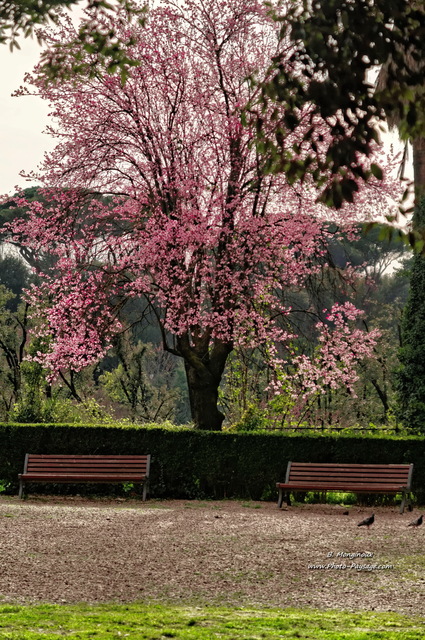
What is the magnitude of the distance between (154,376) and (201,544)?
28.2 m

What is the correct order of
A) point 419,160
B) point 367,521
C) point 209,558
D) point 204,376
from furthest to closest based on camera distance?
point 419,160, point 204,376, point 367,521, point 209,558

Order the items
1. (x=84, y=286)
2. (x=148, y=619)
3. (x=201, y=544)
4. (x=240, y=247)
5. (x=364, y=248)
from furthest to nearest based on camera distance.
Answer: (x=364, y=248), (x=84, y=286), (x=240, y=247), (x=201, y=544), (x=148, y=619)

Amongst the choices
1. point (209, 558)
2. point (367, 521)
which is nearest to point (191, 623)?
point (209, 558)

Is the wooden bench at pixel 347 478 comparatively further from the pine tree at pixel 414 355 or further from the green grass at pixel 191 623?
the green grass at pixel 191 623

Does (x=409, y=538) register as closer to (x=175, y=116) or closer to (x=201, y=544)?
(x=201, y=544)

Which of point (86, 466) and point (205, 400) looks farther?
point (205, 400)

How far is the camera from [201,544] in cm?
822

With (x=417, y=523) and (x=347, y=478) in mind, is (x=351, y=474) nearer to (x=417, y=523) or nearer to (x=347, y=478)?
(x=347, y=478)

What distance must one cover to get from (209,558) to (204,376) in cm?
649

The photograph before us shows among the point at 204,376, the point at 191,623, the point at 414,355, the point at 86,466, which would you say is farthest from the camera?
the point at 414,355

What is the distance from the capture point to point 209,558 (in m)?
7.56

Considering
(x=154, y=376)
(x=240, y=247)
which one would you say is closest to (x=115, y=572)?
(x=240, y=247)

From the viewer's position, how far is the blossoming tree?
44.7ft

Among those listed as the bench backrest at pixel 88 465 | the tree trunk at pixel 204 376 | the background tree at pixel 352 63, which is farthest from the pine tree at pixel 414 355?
the background tree at pixel 352 63
